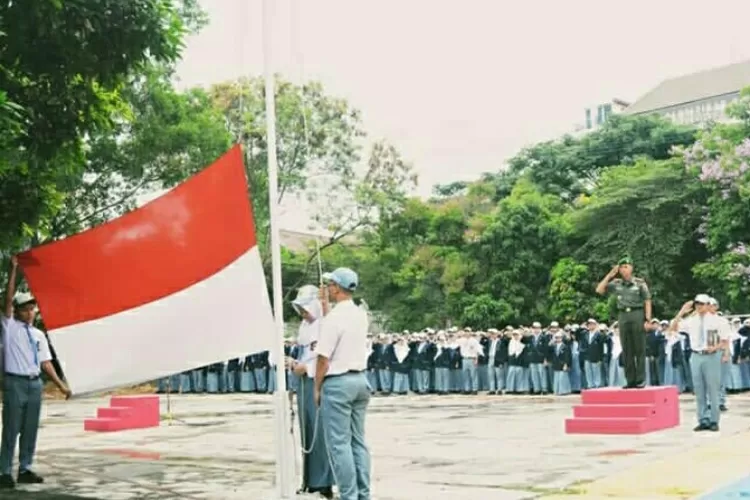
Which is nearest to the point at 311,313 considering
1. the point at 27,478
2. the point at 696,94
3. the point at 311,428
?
the point at 311,428

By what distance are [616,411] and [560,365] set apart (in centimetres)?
1004

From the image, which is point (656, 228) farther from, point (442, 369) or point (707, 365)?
point (707, 365)

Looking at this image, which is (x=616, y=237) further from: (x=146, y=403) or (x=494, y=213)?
(x=146, y=403)

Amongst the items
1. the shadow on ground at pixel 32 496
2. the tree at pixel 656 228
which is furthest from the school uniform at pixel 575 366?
the shadow on ground at pixel 32 496

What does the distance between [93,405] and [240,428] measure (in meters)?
12.8

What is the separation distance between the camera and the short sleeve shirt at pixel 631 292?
1302cm

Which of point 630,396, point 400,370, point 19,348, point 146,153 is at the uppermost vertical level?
point 146,153

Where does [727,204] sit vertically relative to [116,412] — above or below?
above

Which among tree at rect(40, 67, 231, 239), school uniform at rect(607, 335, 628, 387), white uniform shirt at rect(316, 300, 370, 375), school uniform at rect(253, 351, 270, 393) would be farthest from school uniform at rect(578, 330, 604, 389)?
white uniform shirt at rect(316, 300, 370, 375)

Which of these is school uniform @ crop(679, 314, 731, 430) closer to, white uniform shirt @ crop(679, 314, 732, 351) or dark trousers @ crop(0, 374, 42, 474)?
white uniform shirt @ crop(679, 314, 732, 351)

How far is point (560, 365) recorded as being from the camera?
23.3m

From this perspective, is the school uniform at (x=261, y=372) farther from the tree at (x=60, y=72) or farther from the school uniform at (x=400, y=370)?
the tree at (x=60, y=72)

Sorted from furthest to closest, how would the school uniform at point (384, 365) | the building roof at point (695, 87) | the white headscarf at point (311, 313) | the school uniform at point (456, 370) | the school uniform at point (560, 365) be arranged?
the building roof at point (695, 87) → the school uniform at point (384, 365) → the school uniform at point (456, 370) → the school uniform at point (560, 365) → the white headscarf at point (311, 313)

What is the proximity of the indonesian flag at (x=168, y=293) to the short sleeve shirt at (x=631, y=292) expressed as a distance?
6.41 m
